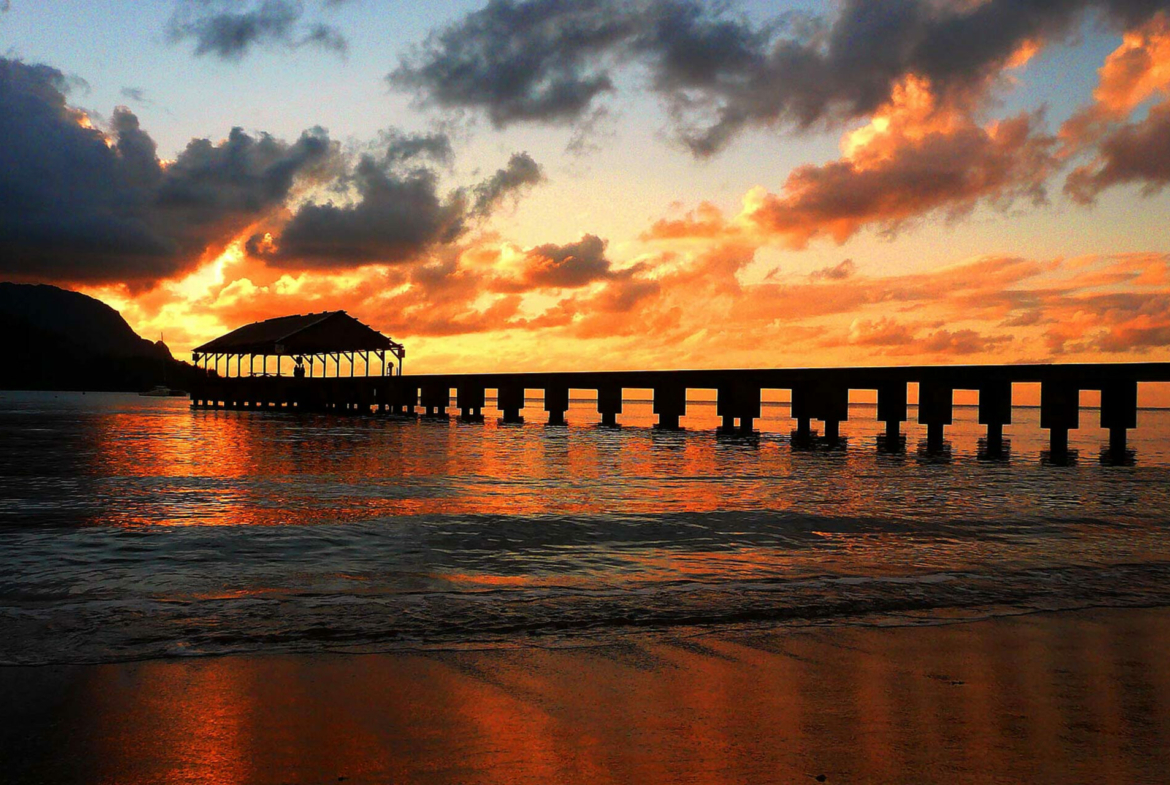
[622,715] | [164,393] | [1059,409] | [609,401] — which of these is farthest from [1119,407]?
[164,393]

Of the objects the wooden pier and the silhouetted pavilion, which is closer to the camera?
the wooden pier

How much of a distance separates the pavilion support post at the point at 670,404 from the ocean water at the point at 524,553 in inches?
792

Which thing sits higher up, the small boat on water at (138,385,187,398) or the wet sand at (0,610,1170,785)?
the small boat on water at (138,385,187,398)

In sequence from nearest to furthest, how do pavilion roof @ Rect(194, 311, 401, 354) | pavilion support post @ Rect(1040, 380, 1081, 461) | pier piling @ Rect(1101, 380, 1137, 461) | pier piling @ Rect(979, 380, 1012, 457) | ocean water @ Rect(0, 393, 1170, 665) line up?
1. ocean water @ Rect(0, 393, 1170, 665)
2. pier piling @ Rect(1101, 380, 1137, 461)
3. pavilion support post @ Rect(1040, 380, 1081, 461)
4. pier piling @ Rect(979, 380, 1012, 457)
5. pavilion roof @ Rect(194, 311, 401, 354)

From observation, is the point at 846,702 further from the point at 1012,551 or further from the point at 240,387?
the point at 240,387

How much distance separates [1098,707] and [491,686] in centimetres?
240

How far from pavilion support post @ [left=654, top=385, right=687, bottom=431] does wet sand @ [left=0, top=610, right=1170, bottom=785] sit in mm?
31089

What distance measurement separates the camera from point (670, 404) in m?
35.8

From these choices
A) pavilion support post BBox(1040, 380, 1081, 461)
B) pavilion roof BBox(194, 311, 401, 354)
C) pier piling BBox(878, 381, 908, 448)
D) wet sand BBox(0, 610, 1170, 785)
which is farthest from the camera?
pavilion roof BBox(194, 311, 401, 354)

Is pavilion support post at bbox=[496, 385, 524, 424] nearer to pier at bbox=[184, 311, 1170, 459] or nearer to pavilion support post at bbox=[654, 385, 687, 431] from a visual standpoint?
Result: pier at bbox=[184, 311, 1170, 459]

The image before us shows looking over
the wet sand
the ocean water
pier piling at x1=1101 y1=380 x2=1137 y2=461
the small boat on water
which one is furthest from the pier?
the small boat on water

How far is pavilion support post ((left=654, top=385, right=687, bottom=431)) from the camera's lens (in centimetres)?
3547

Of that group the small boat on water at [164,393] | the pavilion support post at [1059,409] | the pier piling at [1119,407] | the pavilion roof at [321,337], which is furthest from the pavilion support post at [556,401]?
the small boat on water at [164,393]

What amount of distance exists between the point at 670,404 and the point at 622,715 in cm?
3264
